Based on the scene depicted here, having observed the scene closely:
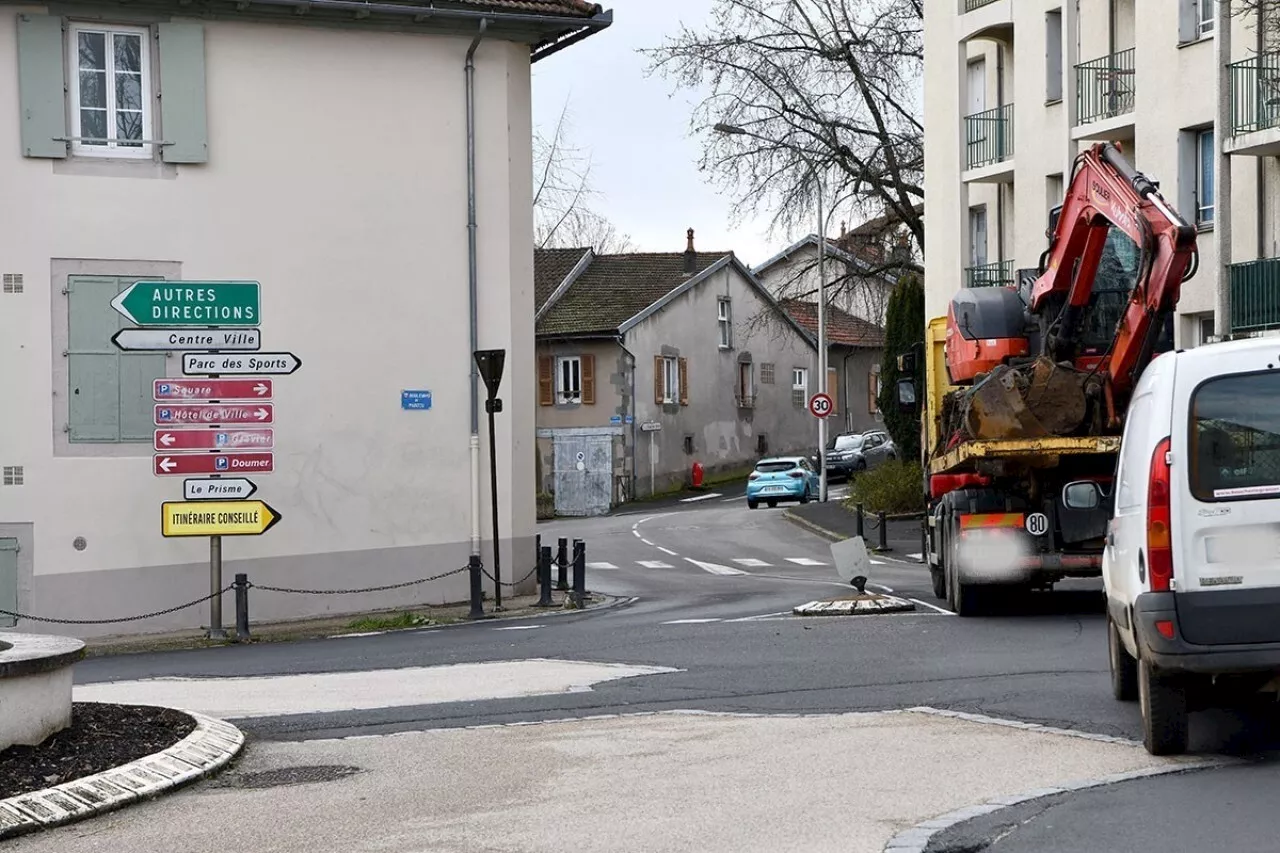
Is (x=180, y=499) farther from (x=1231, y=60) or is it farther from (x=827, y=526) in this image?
(x=827, y=526)

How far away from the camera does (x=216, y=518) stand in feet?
70.1

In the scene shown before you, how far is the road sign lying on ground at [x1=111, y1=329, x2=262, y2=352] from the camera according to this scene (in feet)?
66.7

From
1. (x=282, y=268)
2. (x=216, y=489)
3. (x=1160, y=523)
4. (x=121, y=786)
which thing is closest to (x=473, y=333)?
(x=282, y=268)

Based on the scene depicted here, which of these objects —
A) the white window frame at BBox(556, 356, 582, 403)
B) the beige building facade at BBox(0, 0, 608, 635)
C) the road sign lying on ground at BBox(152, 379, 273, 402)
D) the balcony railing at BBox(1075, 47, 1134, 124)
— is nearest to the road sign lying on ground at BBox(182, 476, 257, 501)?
the road sign lying on ground at BBox(152, 379, 273, 402)

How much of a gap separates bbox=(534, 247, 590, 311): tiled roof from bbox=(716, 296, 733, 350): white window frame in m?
5.52

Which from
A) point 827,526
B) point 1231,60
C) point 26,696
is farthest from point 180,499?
point 827,526

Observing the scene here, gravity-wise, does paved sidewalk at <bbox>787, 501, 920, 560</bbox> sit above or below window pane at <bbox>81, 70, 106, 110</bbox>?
below

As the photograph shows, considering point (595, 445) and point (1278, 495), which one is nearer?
point (1278, 495)

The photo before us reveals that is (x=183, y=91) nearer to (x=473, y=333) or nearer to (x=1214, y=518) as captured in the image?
(x=473, y=333)

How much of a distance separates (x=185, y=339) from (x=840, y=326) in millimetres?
60390

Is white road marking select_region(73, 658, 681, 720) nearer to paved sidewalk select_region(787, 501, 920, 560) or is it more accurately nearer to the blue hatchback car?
paved sidewalk select_region(787, 501, 920, 560)

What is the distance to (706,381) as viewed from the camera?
70.6 meters

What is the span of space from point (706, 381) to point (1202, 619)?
62093 millimetres

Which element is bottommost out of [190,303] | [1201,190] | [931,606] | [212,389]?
[931,606]
